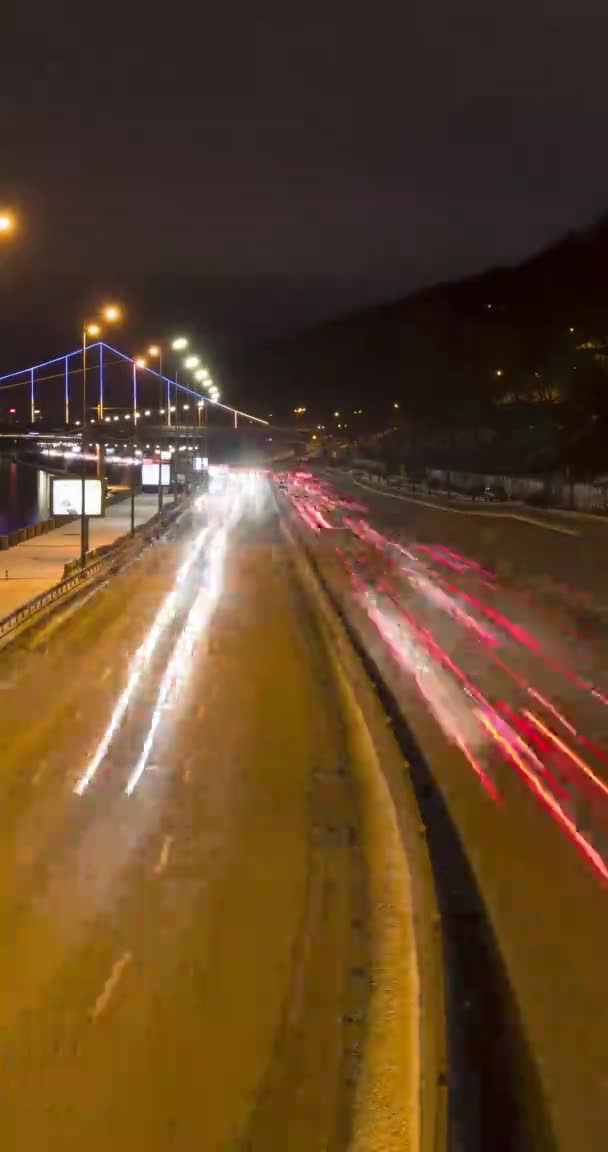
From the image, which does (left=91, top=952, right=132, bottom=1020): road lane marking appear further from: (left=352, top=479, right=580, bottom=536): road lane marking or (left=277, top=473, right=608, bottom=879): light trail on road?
(left=352, top=479, right=580, bottom=536): road lane marking

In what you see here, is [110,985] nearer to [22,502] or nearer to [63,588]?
[63,588]

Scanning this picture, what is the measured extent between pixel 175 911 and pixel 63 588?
2495cm

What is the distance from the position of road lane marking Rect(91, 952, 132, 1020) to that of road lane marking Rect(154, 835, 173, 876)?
178cm

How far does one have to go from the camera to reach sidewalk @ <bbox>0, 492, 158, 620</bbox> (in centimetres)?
3309

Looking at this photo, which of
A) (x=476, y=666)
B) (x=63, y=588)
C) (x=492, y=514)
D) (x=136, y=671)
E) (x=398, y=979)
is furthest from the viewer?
(x=492, y=514)

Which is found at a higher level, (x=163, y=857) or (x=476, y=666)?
(x=163, y=857)

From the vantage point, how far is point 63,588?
3319 centimetres

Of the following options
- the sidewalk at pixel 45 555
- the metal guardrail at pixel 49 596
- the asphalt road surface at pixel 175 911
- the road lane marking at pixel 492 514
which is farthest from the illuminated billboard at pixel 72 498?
the asphalt road surface at pixel 175 911

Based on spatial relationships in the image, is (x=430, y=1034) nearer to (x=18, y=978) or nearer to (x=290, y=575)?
(x=18, y=978)

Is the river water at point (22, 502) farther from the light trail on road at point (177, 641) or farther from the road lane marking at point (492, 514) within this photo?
the light trail on road at point (177, 641)

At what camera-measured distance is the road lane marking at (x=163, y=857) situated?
31.8 feet

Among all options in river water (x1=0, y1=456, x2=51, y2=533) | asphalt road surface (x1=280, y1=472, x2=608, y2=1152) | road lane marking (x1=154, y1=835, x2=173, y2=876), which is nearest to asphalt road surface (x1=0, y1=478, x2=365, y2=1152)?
road lane marking (x1=154, y1=835, x2=173, y2=876)

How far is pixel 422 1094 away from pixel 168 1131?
112cm

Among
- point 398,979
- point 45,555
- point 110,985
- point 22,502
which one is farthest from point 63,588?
point 22,502
